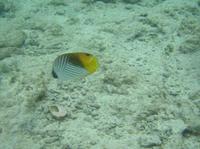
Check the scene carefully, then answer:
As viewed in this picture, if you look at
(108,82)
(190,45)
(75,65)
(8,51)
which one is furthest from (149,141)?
(8,51)

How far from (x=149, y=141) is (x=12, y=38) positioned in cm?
317

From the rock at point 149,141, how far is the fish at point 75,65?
44.7 inches

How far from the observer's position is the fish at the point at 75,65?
246cm

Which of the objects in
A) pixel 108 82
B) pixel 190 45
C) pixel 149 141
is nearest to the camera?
pixel 149 141

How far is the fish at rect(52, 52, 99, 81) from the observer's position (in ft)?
8.08

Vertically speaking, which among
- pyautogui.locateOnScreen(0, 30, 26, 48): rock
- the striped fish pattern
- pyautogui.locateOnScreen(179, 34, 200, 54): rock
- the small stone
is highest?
the striped fish pattern

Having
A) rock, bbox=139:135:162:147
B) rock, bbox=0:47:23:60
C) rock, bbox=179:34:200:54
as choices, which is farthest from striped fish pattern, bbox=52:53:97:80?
rock, bbox=179:34:200:54

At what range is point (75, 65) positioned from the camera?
2.55 metres

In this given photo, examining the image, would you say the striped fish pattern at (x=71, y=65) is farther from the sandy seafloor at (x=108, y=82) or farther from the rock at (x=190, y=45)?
the rock at (x=190, y=45)

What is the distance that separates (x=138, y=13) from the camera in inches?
236

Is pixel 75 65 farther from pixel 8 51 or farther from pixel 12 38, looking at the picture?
pixel 12 38

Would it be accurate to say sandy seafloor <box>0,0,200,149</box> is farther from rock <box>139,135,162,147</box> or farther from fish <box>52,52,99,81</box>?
fish <box>52,52,99,81</box>

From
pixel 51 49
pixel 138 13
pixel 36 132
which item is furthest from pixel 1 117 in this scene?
pixel 138 13

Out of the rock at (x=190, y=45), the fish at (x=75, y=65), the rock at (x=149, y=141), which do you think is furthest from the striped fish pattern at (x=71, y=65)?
the rock at (x=190, y=45)
